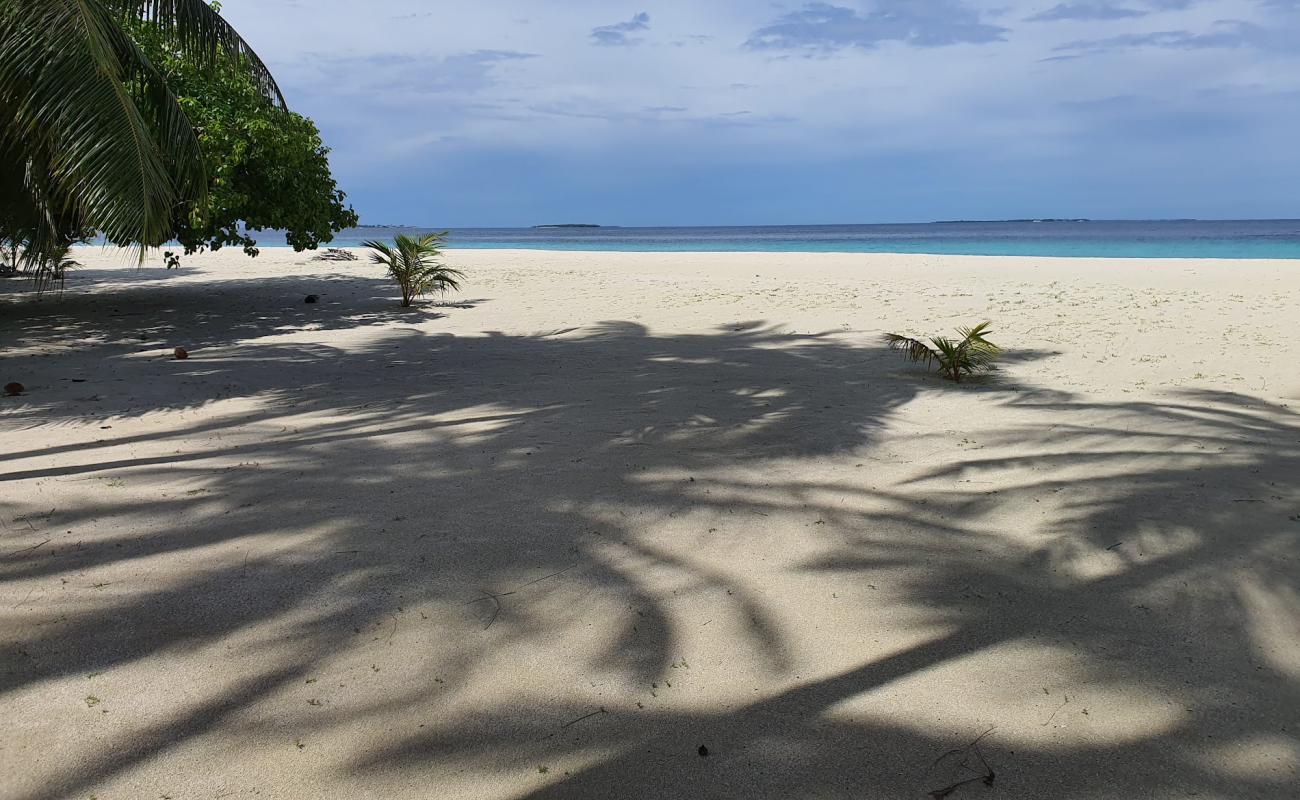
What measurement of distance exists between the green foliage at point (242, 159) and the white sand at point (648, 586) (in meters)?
4.23

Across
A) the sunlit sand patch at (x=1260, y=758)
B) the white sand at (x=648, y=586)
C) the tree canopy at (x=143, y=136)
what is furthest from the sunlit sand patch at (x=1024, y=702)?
the tree canopy at (x=143, y=136)

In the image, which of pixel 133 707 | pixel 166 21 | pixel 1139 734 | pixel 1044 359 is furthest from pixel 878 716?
pixel 166 21

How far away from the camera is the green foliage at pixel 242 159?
10305 mm

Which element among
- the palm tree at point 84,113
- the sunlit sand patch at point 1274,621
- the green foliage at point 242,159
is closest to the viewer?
the sunlit sand patch at point 1274,621

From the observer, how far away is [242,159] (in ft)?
33.8

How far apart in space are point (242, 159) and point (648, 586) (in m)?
9.45

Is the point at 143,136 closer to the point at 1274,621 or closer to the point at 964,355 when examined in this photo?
the point at 964,355

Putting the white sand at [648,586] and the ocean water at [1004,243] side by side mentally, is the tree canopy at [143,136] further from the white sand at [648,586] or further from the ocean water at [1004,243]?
the ocean water at [1004,243]

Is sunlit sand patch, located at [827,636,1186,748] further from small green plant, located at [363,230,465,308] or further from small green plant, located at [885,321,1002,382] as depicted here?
small green plant, located at [363,230,465,308]

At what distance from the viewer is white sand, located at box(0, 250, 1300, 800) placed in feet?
6.75

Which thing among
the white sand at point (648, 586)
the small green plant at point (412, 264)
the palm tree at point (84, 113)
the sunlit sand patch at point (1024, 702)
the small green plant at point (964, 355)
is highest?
the palm tree at point (84, 113)

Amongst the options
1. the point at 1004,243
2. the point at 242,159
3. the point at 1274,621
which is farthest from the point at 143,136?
the point at 1004,243

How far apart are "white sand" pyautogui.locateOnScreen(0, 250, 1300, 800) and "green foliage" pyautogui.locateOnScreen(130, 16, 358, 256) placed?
13.9 feet

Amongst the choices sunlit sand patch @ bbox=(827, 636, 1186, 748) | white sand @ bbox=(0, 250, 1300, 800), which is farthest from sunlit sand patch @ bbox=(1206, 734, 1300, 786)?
sunlit sand patch @ bbox=(827, 636, 1186, 748)
